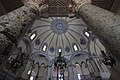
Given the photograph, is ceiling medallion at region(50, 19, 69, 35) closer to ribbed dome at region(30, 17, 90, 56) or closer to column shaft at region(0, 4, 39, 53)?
ribbed dome at region(30, 17, 90, 56)

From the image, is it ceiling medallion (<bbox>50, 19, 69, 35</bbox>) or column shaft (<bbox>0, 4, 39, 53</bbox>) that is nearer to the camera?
column shaft (<bbox>0, 4, 39, 53</bbox>)

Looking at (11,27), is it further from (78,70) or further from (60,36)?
(60,36)

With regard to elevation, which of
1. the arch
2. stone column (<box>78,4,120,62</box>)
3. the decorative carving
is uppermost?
the decorative carving

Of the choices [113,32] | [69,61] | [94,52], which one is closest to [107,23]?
[113,32]

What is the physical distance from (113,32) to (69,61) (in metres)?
15.7

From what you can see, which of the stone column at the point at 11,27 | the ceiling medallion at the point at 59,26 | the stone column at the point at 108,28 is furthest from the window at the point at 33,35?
the stone column at the point at 108,28

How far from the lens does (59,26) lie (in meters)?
20.6

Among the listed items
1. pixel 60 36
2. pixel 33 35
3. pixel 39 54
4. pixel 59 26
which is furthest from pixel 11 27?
pixel 60 36

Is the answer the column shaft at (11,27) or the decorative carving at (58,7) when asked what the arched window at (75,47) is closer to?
the decorative carving at (58,7)

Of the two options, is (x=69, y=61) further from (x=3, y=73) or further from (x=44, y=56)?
(x=3, y=73)

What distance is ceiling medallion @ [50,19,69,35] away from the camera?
790 inches

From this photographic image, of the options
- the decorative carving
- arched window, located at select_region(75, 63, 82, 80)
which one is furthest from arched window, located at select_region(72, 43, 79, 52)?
the decorative carving

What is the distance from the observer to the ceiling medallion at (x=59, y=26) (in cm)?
2008

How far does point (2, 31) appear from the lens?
2482mm
